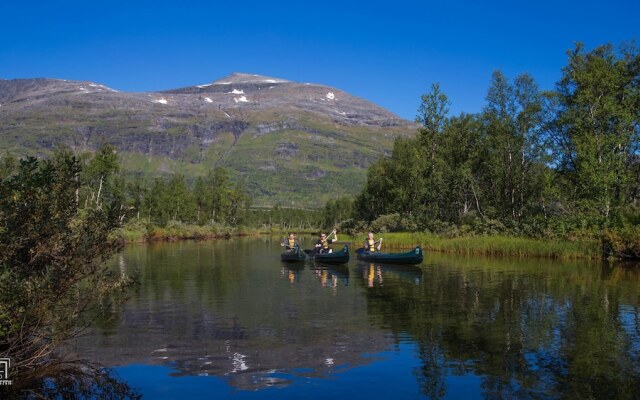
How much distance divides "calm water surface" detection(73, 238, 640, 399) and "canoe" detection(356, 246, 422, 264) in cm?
883

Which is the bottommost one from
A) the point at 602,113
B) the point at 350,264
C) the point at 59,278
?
the point at 350,264

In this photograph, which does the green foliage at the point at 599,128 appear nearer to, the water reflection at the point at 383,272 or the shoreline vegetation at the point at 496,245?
the shoreline vegetation at the point at 496,245

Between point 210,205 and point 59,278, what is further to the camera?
point 210,205

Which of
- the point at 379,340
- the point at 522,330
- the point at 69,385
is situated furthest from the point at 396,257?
the point at 69,385

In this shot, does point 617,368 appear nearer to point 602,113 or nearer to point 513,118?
point 602,113

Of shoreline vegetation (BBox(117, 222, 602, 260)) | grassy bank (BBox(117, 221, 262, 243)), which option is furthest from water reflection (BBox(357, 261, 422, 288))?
Result: grassy bank (BBox(117, 221, 262, 243))

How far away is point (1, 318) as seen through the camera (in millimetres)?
9883

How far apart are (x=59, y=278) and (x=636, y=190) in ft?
184

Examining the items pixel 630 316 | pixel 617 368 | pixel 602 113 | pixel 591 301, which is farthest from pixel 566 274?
Answer: pixel 602 113

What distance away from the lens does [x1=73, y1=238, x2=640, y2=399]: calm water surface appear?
466 inches

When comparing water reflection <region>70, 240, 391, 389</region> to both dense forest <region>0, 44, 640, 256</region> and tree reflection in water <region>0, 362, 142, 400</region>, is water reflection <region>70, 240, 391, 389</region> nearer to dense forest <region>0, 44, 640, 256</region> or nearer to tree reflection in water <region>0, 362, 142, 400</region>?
tree reflection in water <region>0, 362, 142, 400</region>

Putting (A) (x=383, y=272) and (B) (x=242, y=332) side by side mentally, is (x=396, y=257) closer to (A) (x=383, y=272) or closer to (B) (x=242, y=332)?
(A) (x=383, y=272)

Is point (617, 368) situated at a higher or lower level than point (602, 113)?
lower

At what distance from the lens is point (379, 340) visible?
16047 millimetres
